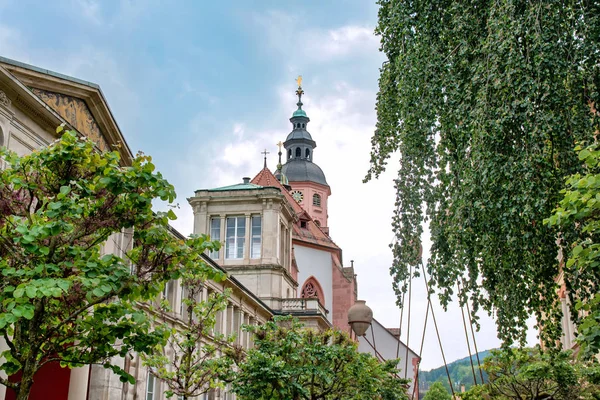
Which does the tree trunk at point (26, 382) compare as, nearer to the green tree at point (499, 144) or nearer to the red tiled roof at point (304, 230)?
the green tree at point (499, 144)

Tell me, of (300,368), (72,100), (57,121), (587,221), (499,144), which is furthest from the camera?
(300,368)

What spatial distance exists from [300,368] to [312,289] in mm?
40948

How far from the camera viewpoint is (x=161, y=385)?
29391 millimetres

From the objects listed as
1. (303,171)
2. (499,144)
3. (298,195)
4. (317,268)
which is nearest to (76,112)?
(499,144)

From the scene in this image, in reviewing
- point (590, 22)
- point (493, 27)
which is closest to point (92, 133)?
point (493, 27)

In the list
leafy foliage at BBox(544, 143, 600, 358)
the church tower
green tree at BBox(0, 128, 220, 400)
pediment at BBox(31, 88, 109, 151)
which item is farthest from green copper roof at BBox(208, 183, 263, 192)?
leafy foliage at BBox(544, 143, 600, 358)

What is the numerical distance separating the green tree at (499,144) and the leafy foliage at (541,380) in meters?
8.85

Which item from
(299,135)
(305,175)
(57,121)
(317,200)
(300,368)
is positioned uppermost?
(299,135)

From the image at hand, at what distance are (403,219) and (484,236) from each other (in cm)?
177

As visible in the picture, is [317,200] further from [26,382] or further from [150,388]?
[26,382]

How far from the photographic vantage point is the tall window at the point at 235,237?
4670 centimetres

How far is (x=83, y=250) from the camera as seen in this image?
396 inches

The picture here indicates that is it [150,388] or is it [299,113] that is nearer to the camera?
[150,388]

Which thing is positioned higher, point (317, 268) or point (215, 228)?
point (317, 268)
